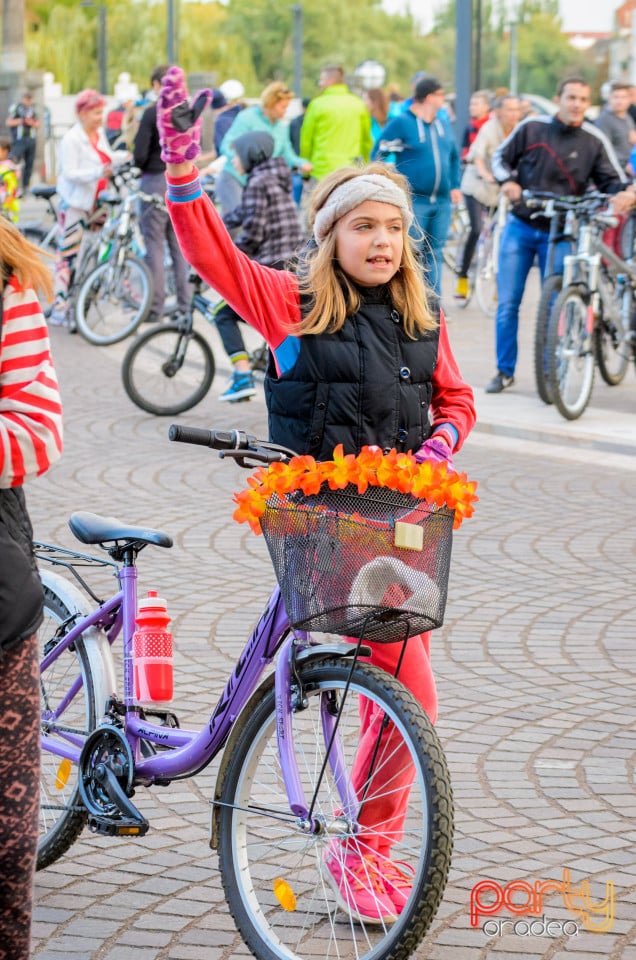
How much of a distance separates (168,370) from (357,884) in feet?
24.3

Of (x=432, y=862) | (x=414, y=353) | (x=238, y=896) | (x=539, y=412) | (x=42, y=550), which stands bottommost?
(x=539, y=412)

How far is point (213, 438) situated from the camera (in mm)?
3303

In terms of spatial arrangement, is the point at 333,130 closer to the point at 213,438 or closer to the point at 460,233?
the point at 460,233

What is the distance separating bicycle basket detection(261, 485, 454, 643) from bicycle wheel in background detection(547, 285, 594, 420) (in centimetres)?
720

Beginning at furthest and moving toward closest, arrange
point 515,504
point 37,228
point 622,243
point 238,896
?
1. point 37,228
2. point 622,243
3. point 515,504
4. point 238,896

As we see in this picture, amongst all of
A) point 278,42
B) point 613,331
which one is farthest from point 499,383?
point 278,42

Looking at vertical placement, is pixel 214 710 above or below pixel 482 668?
above

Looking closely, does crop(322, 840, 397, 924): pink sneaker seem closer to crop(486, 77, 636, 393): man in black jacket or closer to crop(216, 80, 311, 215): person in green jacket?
crop(486, 77, 636, 393): man in black jacket

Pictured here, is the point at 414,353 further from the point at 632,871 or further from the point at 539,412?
the point at 539,412

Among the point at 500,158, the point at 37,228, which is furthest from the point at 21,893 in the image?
the point at 37,228

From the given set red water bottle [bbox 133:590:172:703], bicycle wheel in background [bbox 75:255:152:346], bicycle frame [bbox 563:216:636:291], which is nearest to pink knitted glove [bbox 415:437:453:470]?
red water bottle [bbox 133:590:172:703]

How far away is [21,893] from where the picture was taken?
2.91m

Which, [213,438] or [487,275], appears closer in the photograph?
[213,438]

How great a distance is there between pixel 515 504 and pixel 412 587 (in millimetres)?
5401
